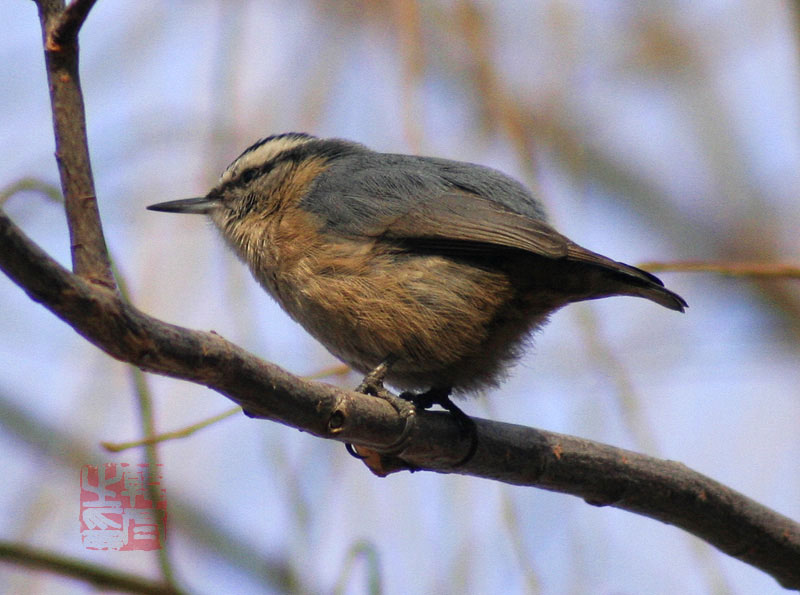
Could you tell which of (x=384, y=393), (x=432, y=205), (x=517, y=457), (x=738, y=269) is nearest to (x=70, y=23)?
(x=384, y=393)

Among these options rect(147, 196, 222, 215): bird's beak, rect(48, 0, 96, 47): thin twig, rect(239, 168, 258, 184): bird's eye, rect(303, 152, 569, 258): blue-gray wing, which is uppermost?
rect(239, 168, 258, 184): bird's eye

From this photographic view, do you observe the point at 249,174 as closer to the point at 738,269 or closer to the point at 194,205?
the point at 194,205

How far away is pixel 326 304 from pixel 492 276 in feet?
2.08

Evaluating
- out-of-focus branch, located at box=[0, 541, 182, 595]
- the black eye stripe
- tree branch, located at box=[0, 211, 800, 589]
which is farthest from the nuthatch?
out-of-focus branch, located at box=[0, 541, 182, 595]

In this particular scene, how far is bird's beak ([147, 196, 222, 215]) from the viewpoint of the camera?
4.17 m

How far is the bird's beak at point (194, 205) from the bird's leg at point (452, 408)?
1.42 m

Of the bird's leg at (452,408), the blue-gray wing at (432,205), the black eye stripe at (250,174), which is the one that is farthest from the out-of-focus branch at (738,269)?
the black eye stripe at (250,174)

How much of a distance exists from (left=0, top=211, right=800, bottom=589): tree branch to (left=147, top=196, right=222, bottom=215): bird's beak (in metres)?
1.82

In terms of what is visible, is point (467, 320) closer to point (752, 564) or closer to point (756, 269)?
point (756, 269)

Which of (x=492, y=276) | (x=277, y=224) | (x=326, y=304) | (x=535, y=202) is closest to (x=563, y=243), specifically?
(x=492, y=276)

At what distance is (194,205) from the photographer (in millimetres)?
4207

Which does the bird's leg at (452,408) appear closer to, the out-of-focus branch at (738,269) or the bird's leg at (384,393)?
the bird's leg at (384,393)

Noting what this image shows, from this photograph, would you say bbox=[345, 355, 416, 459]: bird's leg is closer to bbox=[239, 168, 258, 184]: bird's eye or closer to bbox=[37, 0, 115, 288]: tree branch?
bbox=[37, 0, 115, 288]: tree branch

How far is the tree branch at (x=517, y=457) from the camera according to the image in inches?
80.0
